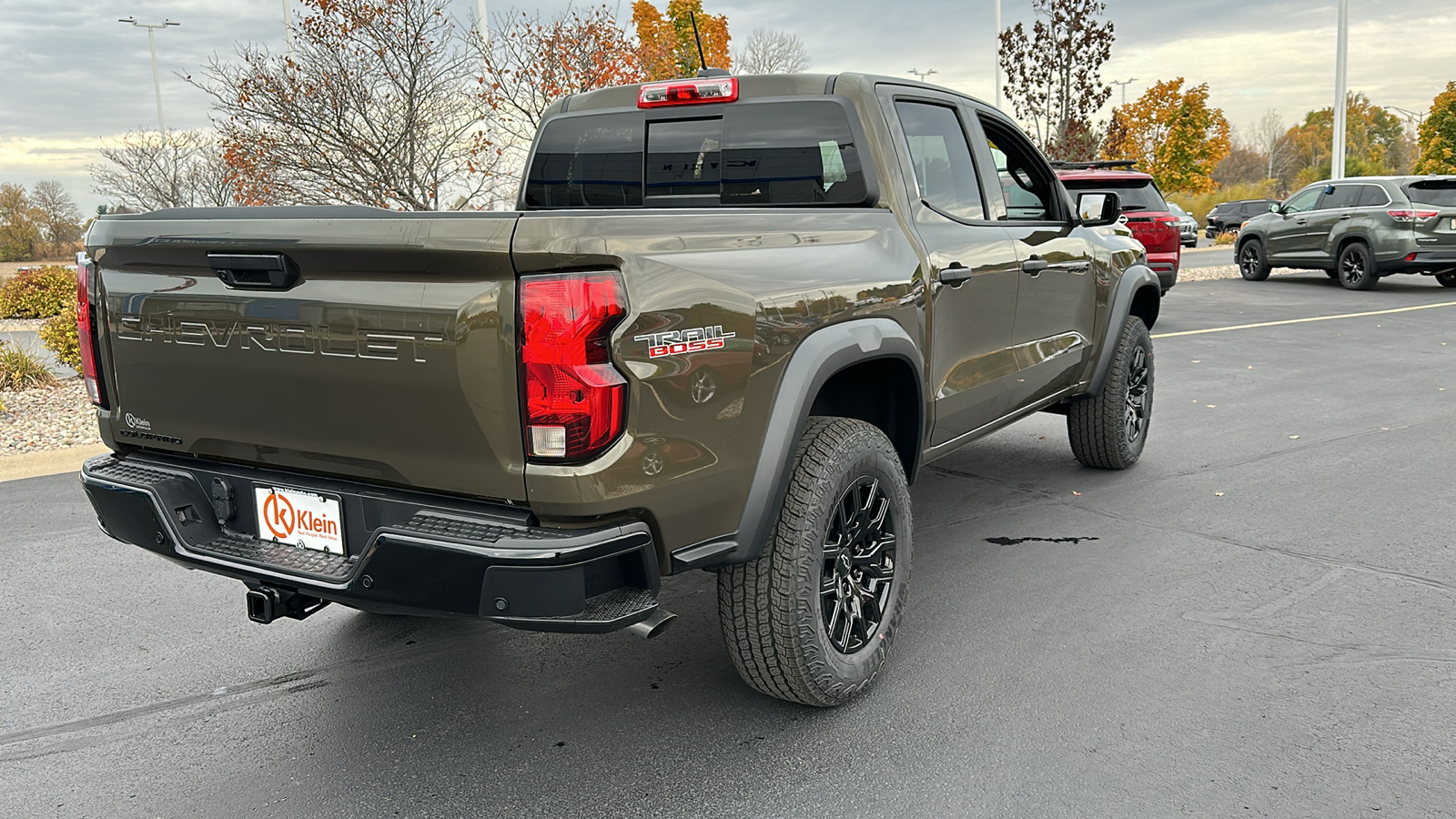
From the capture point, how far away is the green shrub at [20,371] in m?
9.37

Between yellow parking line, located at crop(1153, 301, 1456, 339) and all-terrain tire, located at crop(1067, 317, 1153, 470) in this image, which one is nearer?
all-terrain tire, located at crop(1067, 317, 1153, 470)

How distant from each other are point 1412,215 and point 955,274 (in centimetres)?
1566

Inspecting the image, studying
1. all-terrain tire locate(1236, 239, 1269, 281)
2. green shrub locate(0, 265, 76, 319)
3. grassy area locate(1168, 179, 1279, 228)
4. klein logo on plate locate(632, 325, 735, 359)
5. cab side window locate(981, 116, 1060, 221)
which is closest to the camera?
klein logo on plate locate(632, 325, 735, 359)

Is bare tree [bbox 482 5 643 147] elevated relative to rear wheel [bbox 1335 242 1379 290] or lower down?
elevated

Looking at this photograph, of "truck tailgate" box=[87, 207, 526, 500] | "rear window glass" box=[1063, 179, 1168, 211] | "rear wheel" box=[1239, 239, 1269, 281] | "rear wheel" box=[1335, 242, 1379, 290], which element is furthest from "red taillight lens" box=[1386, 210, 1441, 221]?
"truck tailgate" box=[87, 207, 526, 500]

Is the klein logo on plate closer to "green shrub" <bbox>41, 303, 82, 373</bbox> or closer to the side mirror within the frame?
the side mirror

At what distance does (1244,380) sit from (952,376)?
6334 mm

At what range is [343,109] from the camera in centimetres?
1093

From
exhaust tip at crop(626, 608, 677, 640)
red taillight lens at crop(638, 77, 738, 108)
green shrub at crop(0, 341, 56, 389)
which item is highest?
red taillight lens at crop(638, 77, 738, 108)

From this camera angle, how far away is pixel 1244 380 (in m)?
9.23

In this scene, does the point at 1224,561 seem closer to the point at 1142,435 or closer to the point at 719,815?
the point at 1142,435

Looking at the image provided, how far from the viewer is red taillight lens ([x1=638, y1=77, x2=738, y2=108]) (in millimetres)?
4078

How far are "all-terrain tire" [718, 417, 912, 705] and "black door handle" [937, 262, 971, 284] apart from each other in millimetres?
768

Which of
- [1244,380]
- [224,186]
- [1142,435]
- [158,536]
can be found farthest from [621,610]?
[224,186]
